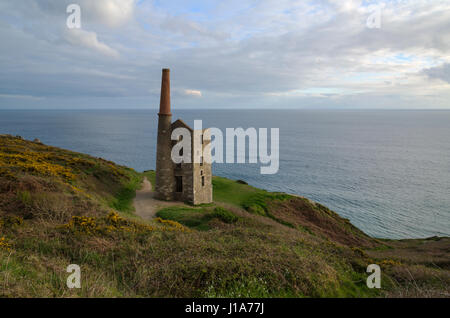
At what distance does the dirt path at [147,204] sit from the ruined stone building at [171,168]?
1098 mm

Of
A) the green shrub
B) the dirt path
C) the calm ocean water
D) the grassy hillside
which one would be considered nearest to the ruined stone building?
the dirt path

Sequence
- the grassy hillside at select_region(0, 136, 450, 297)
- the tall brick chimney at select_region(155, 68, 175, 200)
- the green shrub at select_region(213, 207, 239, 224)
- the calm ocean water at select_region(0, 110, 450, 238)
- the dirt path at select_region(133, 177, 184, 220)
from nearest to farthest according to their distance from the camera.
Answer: the grassy hillside at select_region(0, 136, 450, 297) < the green shrub at select_region(213, 207, 239, 224) < the dirt path at select_region(133, 177, 184, 220) < the tall brick chimney at select_region(155, 68, 175, 200) < the calm ocean water at select_region(0, 110, 450, 238)

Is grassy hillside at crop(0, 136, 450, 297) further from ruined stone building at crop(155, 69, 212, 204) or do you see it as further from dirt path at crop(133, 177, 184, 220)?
ruined stone building at crop(155, 69, 212, 204)

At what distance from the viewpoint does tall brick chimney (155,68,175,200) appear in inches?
1131

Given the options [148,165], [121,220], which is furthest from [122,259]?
[148,165]

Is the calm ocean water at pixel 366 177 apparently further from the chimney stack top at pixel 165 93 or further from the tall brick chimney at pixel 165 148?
the chimney stack top at pixel 165 93

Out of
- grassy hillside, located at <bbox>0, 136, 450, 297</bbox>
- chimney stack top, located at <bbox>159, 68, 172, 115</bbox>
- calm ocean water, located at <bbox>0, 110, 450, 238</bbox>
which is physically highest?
chimney stack top, located at <bbox>159, 68, 172, 115</bbox>

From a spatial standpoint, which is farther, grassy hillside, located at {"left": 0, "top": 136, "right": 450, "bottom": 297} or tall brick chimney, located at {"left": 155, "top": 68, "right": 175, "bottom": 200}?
tall brick chimney, located at {"left": 155, "top": 68, "right": 175, "bottom": 200}

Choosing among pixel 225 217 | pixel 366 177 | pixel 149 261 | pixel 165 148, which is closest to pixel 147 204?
pixel 165 148

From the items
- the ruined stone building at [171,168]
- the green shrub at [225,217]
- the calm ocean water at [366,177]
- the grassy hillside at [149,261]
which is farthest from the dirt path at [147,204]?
the calm ocean water at [366,177]

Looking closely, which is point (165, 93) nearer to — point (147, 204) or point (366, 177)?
point (147, 204)

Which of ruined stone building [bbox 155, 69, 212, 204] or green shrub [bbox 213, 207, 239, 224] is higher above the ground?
ruined stone building [bbox 155, 69, 212, 204]

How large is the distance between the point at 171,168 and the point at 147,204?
463 centimetres

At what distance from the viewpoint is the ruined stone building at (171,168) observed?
Answer: 94.3ft
